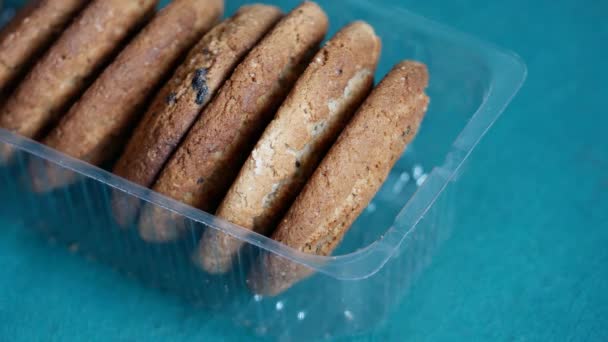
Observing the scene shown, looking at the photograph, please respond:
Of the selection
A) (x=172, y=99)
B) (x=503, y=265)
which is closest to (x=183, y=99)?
(x=172, y=99)

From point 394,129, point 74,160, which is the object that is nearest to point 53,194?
point 74,160

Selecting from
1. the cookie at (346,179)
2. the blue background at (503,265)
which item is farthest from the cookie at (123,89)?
the cookie at (346,179)

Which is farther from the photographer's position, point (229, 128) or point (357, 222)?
point (357, 222)

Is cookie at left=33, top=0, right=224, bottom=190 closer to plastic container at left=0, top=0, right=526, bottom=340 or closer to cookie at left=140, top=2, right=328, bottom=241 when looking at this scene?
plastic container at left=0, top=0, right=526, bottom=340

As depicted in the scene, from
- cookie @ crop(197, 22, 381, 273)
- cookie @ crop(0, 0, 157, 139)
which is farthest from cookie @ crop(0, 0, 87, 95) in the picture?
cookie @ crop(197, 22, 381, 273)

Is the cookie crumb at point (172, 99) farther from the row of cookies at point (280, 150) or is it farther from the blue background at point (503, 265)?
the blue background at point (503, 265)

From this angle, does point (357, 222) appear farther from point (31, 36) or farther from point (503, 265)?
point (31, 36)
